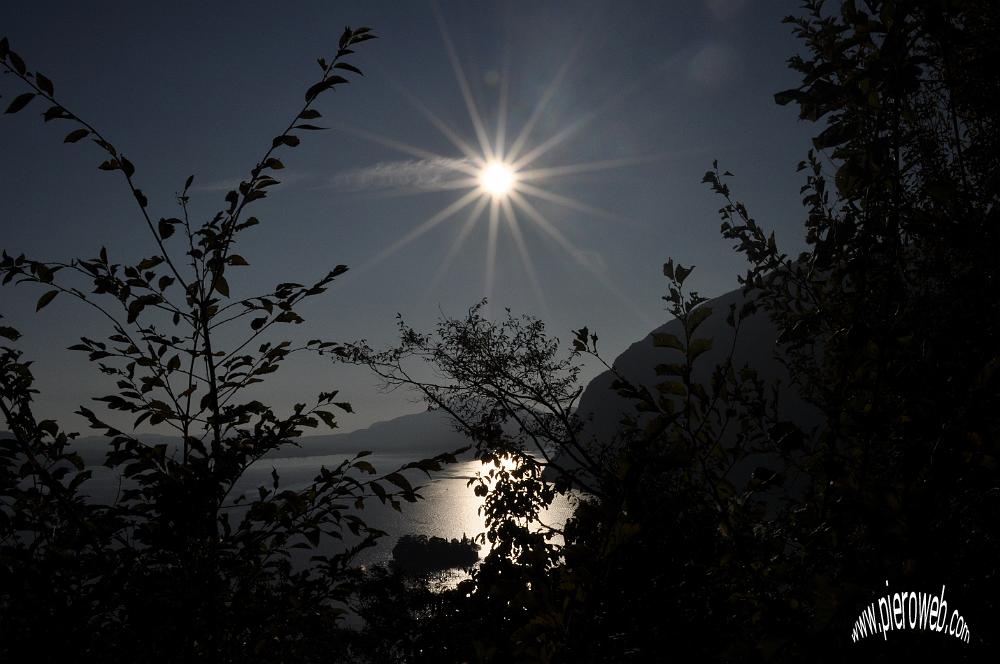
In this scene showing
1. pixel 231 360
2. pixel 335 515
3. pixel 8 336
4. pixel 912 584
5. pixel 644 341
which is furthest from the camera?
pixel 644 341

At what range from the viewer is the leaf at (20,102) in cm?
233

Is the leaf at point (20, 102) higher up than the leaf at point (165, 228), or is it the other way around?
the leaf at point (20, 102)

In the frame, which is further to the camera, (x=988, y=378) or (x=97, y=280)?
(x=97, y=280)

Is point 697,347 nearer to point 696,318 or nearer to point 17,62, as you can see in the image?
point 696,318

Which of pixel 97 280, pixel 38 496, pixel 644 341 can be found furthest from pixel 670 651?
pixel 644 341

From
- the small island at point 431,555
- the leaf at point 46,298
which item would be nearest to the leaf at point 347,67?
the leaf at point 46,298

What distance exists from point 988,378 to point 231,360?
10.3 ft

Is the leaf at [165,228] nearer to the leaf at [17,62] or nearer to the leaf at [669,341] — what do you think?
the leaf at [17,62]

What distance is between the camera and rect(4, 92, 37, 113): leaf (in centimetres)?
233

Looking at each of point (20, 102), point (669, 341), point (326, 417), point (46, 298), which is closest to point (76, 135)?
point (20, 102)

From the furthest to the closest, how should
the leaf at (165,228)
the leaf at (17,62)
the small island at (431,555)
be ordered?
the small island at (431,555) < the leaf at (165,228) < the leaf at (17,62)

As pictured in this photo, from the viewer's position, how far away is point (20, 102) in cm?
236

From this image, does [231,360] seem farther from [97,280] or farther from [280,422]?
[97,280]

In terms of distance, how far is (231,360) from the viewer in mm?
2877
